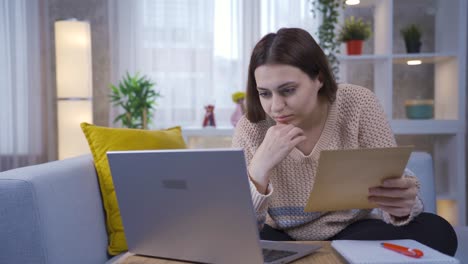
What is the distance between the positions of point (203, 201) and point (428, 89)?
9.39 ft

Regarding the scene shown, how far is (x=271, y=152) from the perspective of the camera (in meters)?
1.06

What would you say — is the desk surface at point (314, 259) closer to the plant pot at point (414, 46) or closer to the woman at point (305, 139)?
the woman at point (305, 139)

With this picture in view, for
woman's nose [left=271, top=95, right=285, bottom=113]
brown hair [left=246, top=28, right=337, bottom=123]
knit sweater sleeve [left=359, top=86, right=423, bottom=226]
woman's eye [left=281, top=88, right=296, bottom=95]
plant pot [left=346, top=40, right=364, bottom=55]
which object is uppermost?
plant pot [left=346, top=40, right=364, bottom=55]

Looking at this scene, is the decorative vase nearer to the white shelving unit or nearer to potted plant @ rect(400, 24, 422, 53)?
the white shelving unit

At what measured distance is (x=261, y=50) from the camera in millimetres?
1228

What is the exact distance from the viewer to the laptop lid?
78cm

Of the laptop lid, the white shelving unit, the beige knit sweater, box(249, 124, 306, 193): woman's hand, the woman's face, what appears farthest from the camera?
the white shelving unit

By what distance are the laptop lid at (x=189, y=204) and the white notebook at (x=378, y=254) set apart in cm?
17

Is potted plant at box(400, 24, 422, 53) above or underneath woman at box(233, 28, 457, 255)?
above

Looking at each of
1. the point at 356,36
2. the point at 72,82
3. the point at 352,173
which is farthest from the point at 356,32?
the point at 352,173

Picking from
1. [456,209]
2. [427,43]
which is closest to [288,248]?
[456,209]

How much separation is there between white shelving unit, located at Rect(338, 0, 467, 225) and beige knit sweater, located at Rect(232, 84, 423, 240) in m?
1.45

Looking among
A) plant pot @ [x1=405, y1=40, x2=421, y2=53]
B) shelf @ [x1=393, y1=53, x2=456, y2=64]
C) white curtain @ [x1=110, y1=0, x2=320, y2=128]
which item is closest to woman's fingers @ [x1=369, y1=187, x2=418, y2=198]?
shelf @ [x1=393, y1=53, x2=456, y2=64]

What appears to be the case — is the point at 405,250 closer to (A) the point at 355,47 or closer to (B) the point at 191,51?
(A) the point at 355,47
